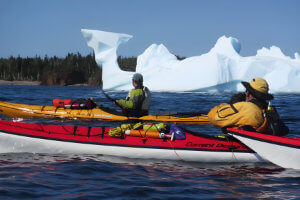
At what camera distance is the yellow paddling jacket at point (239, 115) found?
5.75 metres

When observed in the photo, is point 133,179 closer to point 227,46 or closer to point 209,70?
point 209,70

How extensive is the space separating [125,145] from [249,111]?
1.97 metres

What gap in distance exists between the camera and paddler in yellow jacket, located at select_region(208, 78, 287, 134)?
577 cm

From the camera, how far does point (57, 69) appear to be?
77250 mm

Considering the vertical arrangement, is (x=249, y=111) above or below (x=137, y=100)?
below

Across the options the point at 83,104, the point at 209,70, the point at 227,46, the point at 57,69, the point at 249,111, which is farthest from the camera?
the point at 57,69

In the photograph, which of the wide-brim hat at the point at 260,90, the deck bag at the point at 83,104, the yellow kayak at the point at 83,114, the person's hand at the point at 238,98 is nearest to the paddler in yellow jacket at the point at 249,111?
the wide-brim hat at the point at 260,90

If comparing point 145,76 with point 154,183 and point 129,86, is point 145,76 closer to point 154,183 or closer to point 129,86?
point 129,86

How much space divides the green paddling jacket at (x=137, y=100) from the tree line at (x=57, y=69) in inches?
2611

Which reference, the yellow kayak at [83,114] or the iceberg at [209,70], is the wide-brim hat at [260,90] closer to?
the yellow kayak at [83,114]

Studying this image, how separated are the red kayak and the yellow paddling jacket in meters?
0.41

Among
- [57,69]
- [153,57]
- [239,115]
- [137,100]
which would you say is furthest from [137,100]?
[57,69]

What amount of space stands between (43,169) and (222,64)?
77.0 ft

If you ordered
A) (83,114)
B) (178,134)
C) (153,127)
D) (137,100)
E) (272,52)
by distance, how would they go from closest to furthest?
(178,134), (153,127), (137,100), (83,114), (272,52)
